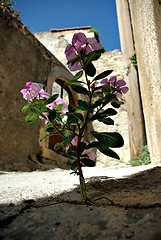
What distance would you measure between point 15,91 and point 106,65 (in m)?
4.65

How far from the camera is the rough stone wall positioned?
605 centimetres

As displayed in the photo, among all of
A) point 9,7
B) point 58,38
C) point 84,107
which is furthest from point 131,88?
point 58,38

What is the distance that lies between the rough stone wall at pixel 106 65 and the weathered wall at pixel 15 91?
9.42 feet

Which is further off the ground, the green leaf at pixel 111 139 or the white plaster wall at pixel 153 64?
the white plaster wall at pixel 153 64

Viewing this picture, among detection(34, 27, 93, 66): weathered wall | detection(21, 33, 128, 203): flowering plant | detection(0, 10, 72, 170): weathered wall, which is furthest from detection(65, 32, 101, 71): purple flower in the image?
detection(34, 27, 93, 66): weathered wall

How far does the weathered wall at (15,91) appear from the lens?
11.4 ft

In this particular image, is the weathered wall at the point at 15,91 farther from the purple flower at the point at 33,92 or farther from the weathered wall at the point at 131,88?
the purple flower at the point at 33,92

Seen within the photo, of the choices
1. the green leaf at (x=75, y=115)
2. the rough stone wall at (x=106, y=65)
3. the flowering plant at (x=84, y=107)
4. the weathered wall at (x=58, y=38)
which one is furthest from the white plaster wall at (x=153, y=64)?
the weathered wall at (x=58, y=38)

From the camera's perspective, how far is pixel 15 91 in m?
3.86

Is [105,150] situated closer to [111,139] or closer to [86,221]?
[111,139]

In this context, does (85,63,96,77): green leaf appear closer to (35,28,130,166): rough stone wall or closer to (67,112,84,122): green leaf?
(67,112,84,122): green leaf

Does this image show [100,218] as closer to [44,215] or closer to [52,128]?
[44,215]

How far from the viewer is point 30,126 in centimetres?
409

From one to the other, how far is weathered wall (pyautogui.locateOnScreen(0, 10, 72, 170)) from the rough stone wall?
287 centimetres
